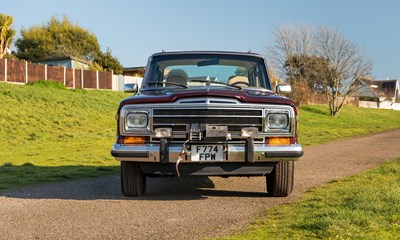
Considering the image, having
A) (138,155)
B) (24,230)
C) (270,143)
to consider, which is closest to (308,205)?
(270,143)

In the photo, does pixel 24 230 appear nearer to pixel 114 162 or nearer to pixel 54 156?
pixel 114 162

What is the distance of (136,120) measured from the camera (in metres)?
5.80

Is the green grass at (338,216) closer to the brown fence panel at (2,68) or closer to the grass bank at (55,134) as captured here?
the grass bank at (55,134)

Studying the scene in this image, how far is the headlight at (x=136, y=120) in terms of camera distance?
579 cm

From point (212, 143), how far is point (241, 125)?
16.5 inches

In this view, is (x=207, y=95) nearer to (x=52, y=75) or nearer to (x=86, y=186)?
(x=86, y=186)

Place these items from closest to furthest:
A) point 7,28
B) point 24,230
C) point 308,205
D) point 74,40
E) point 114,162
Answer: point 24,230 < point 308,205 < point 114,162 < point 7,28 < point 74,40

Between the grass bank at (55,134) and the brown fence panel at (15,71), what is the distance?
72.6 inches

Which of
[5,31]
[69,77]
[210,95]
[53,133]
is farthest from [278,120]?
[5,31]

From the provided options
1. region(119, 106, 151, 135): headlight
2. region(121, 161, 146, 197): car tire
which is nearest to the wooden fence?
region(121, 161, 146, 197): car tire

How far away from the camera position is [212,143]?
18.4 feet

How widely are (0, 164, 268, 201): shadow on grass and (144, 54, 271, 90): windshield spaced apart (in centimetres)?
160

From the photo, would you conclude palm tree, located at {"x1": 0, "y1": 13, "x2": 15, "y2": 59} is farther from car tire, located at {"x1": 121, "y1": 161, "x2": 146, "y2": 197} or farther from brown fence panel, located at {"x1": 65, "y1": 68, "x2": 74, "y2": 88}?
car tire, located at {"x1": 121, "y1": 161, "x2": 146, "y2": 197}

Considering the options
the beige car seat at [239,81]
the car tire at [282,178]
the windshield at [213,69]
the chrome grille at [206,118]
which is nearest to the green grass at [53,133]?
the windshield at [213,69]
